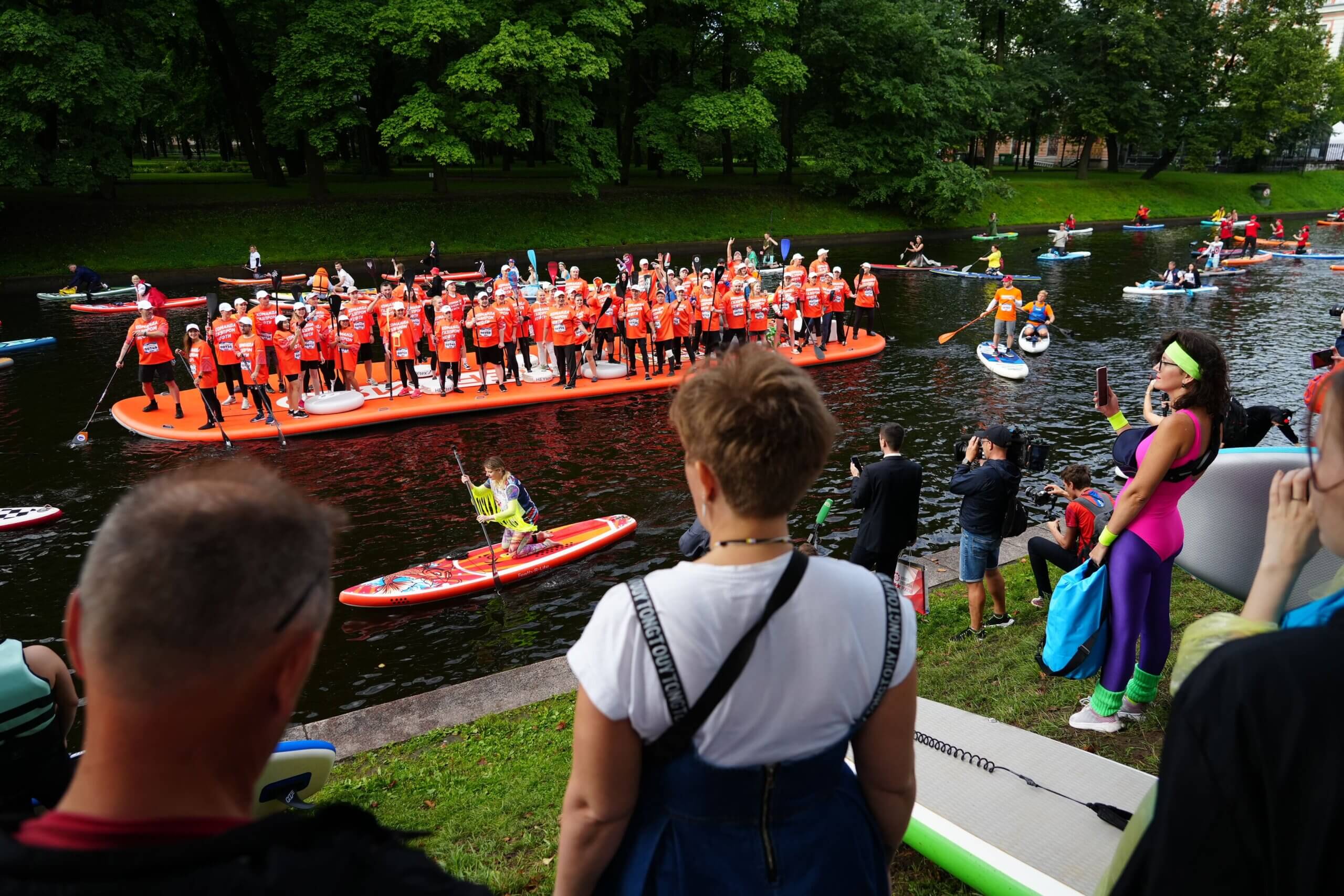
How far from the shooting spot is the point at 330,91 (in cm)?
3048

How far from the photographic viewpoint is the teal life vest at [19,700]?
2.89 meters

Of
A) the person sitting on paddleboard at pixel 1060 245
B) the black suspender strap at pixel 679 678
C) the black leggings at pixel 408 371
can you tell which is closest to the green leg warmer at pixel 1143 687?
the black suspender strap at pixel 679 678

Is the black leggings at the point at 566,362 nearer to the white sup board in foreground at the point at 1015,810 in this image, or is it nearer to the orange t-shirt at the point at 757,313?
the orange t-shirt at the point at 757,313

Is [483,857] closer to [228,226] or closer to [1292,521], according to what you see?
[1292,521]

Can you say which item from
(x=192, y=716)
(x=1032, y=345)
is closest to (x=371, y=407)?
(x=1032, y=345)

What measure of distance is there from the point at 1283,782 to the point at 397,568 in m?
9.49

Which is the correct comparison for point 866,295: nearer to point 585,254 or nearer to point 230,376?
point 230,376

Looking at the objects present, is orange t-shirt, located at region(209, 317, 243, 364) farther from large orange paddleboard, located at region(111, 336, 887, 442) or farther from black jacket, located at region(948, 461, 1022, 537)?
black jacket, located at region(948, 461, 1022, 537)

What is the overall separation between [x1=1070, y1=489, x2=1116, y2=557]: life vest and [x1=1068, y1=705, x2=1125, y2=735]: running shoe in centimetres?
199

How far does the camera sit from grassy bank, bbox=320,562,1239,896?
4367mm

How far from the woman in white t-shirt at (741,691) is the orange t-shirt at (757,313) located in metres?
17.1

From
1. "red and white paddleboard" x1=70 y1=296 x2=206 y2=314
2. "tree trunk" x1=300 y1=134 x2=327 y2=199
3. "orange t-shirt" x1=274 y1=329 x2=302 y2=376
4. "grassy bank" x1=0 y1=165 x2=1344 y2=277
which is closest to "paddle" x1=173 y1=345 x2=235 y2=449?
"orange t-shirt" x1=274 y1=329 x2=302 y2=376

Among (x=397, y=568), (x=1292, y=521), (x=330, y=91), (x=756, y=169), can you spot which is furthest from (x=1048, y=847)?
(x=756, y=169)

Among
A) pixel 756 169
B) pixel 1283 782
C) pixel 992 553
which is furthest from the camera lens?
pixel 756 169
